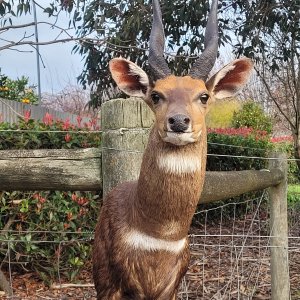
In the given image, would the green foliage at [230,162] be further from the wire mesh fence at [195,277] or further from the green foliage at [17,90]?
the green foliage at [17,90]

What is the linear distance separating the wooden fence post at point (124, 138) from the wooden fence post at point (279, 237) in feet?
4.93

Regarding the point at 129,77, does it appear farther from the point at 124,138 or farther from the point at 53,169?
the point at 53,169

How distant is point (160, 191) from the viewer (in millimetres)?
1371

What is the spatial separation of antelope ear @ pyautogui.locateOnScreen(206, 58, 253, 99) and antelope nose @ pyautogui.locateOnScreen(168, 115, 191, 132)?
290 mm

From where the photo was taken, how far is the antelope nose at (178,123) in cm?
127

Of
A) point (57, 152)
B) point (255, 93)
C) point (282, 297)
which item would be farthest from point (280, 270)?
point (255, 93)

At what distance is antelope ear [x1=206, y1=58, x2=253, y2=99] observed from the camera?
1551mm

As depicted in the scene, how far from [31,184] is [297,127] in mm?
3932

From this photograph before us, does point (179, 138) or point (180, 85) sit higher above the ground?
point (180, 85)

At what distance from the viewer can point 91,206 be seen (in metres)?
4.04

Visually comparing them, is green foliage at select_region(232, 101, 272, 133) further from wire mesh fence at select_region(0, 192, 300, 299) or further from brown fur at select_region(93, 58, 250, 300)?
brown fur at select_region(93, 58, 250, 300)

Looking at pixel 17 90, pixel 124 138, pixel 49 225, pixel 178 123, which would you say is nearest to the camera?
pixel 178 123

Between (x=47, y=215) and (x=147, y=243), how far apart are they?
2.73m

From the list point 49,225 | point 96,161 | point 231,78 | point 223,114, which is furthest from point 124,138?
point 223,114
